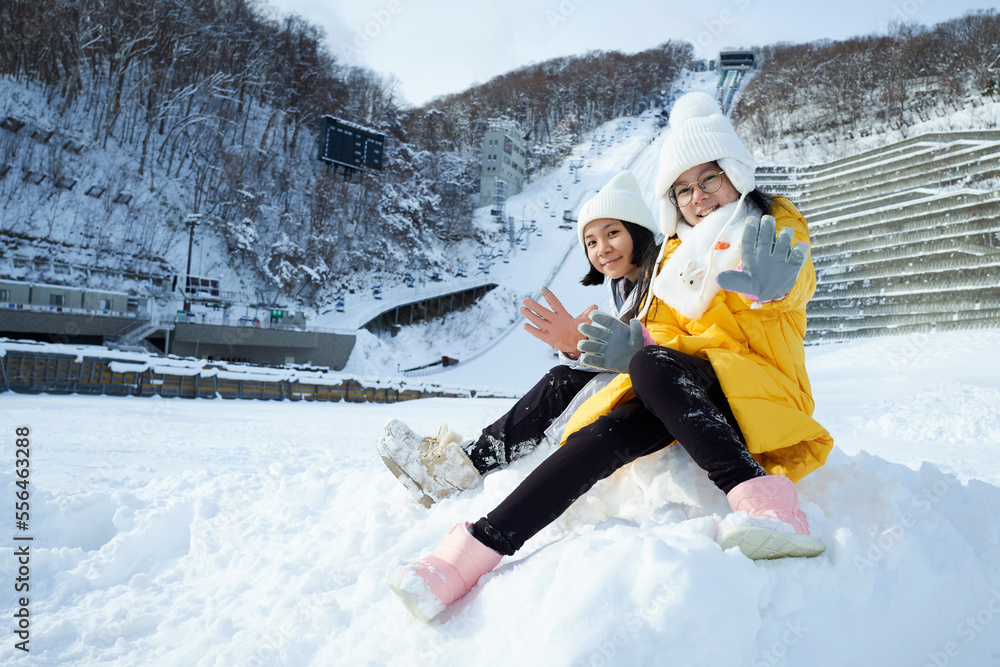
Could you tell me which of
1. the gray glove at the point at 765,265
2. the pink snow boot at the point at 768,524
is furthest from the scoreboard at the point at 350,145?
the pink snow boot at the point at 768,524

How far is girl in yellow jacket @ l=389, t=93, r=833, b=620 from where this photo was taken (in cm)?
152

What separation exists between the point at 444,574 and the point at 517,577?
0.19m

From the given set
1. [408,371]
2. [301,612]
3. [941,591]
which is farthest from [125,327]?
[941,591]

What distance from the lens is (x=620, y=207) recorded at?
8.21 ft

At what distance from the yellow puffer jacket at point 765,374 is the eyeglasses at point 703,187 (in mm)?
226

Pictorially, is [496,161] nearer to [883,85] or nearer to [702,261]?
[883,85]

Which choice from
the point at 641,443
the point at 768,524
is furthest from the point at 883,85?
the point at 768,524

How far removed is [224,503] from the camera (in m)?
3.02

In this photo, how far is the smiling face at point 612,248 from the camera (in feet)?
8.27

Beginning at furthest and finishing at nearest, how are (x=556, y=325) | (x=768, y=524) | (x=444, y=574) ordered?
(x=556, y=325) < (x=444, y=574) < (x=768, y=524)

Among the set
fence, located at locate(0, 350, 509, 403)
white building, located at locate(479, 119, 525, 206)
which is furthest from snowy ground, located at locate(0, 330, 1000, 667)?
white building, located at locate(479, 119, 525, 206)

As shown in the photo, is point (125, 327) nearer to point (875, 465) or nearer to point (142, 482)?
point (142, 482)

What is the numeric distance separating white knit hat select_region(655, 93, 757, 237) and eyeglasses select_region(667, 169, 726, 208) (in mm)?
33

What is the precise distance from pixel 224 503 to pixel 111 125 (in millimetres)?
34425
